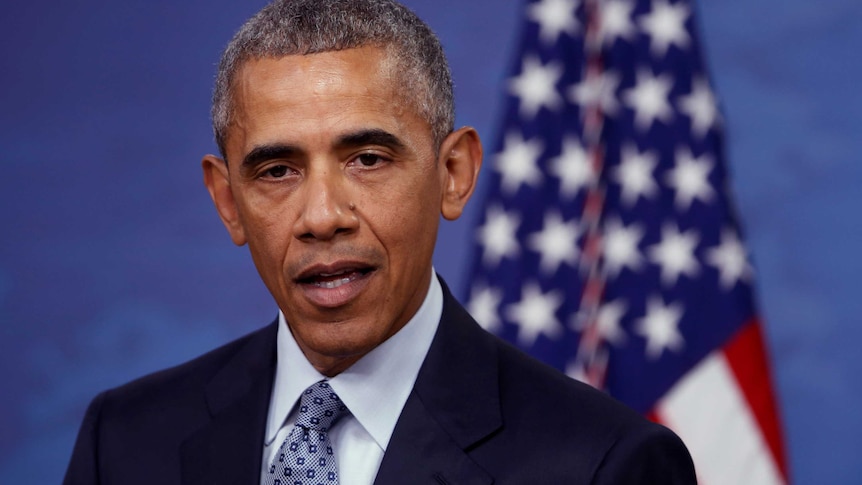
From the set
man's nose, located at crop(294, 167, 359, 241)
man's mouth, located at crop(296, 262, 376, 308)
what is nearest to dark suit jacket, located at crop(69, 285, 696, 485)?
man's mouth, located at crop(296, 262, 376, 308)

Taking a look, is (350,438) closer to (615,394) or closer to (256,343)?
(256,343)

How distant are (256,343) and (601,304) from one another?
5.73 ft

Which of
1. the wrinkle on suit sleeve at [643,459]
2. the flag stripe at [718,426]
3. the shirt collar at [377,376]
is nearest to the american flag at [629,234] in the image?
the flag stripe at [718,426]

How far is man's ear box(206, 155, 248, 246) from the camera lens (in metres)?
2.19

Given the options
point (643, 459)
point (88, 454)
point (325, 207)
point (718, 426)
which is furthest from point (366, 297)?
point (718, 426)

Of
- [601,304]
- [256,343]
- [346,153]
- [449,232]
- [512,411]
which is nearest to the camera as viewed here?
[346,153]

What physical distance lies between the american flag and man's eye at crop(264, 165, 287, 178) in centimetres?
202

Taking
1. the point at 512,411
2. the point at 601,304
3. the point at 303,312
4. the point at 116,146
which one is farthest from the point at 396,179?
the point at 116,146

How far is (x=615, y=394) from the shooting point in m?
3.89

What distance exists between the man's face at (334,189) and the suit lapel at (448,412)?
144 millimetres

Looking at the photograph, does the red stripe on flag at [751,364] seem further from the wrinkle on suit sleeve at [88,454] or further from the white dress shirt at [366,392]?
the wrinkle on suit sleeve at [88,454]

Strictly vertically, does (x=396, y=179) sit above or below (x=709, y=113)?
below

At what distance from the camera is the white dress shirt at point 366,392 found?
6.88 ft

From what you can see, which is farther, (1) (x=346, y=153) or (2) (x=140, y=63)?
(2) (x=140, y=63)
